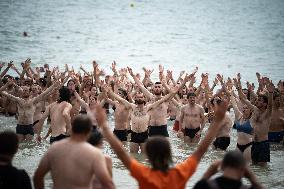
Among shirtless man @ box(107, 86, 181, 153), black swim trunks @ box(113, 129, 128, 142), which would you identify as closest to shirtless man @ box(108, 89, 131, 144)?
black swim trunks @ box(113, 129, 128, 142)

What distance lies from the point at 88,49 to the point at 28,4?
36.3m

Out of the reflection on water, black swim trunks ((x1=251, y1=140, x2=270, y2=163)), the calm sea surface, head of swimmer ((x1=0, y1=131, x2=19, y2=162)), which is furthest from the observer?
the calm sea surface

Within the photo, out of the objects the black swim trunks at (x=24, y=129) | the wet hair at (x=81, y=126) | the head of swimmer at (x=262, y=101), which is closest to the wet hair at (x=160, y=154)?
the wet hair at (x=81, y=126)

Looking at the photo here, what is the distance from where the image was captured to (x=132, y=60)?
6328cm

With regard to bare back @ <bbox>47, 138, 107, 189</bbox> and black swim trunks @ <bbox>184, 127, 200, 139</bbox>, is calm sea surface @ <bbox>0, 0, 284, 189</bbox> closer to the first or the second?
black swim trunks @ <bbox>184, 127, 200, 139</bbox>

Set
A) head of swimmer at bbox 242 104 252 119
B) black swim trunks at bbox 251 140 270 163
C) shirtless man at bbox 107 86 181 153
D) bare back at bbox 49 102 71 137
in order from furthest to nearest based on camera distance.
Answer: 1. shirtless man at bbox 107 86 181 153
2. head of swimmer at bbox 242 104 252 119
3. black swim trunks at bbox 251 140 270 163
4. bare back at bbox 49 102 71 137

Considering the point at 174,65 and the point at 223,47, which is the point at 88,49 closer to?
the point at 174,65

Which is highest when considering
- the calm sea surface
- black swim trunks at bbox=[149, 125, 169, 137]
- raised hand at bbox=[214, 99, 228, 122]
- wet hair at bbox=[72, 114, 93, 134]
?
the calm sea surface

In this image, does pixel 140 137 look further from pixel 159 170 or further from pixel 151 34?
pixel 151 34

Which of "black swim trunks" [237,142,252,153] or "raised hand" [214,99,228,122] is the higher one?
"raised hand" [214,99,228,122]

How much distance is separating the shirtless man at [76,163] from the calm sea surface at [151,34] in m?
48.3

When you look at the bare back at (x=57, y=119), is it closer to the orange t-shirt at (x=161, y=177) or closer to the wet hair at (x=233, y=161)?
the orange t-shirt at (x=161, y=177)

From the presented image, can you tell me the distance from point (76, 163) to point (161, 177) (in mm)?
865

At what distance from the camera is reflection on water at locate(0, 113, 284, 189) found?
962cm
